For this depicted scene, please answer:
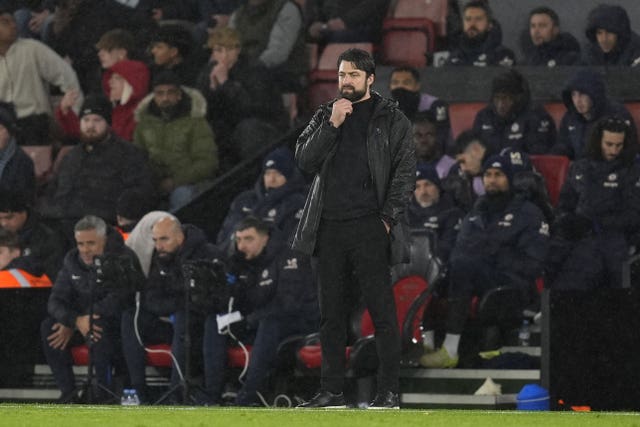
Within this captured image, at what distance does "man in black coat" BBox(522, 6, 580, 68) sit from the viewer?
16.3m

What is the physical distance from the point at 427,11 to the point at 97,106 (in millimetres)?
3407

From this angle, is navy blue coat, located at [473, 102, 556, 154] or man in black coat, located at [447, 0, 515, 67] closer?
navy blue coat, located at [473, 102, 556, 154]

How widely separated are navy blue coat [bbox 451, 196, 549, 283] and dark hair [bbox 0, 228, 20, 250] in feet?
12.1

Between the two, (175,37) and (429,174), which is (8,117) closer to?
(175,37)

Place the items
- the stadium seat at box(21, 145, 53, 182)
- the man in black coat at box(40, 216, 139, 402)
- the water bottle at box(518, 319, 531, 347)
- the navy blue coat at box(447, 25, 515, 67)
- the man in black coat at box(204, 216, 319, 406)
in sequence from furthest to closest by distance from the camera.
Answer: the stadium seat at box(21, 145, 53, 182), the navy blue coat at box(447, 25, 515, 67), the man in black coat at box(40, 216, 139, 402), the water bottle at box(518, 319, 531, 347), the man in black coat at box(204, 216, 319, 406)

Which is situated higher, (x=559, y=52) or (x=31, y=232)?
(x=559, y=52)

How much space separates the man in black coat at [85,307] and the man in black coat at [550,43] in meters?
4.38

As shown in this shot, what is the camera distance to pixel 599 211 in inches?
539

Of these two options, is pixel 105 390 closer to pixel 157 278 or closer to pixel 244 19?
pixel 157 278

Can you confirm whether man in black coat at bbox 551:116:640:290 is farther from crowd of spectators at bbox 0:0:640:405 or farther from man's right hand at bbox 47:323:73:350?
man's right hand at bbox 47:323:73:350

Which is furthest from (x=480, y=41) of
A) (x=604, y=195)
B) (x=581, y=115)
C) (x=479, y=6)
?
(x=604, y=195)

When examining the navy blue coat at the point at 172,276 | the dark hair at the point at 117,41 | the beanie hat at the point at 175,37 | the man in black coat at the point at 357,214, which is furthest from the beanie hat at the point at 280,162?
the man in black coat at the point at 357,214

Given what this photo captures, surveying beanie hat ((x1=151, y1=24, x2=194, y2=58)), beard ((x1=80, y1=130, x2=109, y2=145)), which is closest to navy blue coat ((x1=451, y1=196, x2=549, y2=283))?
beard ((x1=80, y1=130, x2=109, y2=145))

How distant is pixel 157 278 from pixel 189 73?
153 inches
